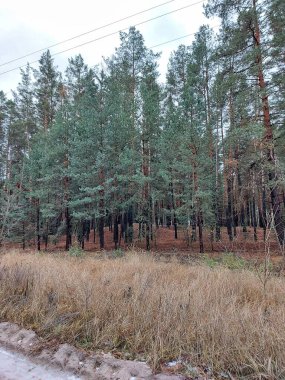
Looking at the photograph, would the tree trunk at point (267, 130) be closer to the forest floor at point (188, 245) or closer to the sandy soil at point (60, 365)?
the forest floor at point (188, 245)

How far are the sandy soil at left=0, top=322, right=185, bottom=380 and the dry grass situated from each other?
0.19m

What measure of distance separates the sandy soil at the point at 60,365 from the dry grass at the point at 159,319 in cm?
19

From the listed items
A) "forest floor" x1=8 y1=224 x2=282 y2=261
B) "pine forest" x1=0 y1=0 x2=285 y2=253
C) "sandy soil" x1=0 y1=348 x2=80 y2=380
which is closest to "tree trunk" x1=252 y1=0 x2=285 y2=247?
"pine forest" x1=0 y1=0 x2=285 y2=253

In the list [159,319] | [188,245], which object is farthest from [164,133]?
[159,319]

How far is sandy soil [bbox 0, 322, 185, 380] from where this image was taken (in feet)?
6.68

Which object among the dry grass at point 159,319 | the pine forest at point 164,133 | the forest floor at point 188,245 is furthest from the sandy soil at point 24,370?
the forest floor at point 188,245

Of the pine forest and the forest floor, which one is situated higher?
the pine forest

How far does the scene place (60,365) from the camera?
2.20 metres

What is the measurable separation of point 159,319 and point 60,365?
40.5 inches

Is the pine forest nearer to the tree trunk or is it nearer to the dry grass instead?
the tree trunk

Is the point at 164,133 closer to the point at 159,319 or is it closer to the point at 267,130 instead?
the point at 267,130

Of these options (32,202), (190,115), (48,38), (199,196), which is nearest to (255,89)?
(190,115)

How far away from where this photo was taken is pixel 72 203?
14859 millimetres

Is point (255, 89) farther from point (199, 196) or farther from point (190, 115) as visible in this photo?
point (199, 196)
